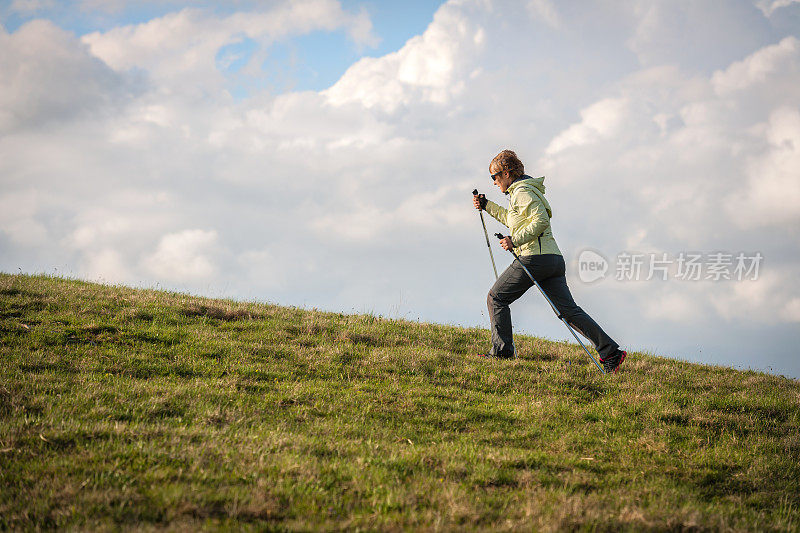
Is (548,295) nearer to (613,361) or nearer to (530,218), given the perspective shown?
(530,218)

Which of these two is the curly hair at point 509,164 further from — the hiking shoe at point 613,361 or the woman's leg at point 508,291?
the hiking shoe at point 613,361

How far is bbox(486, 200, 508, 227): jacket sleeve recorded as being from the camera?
10.8 metres

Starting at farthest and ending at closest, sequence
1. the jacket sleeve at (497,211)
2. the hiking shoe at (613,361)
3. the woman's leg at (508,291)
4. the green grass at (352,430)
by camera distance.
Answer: the jacket sleeve at (497,211) < the hiking shoe at (613,361) < the woman's leg at (508,291) < the green grass at (352,430)

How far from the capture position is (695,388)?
1026 cm

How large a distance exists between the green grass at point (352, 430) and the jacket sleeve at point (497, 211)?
9.16ft

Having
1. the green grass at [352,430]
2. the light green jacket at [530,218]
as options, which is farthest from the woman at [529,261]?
the green grass at [352,430]

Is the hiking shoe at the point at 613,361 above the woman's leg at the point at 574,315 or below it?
below

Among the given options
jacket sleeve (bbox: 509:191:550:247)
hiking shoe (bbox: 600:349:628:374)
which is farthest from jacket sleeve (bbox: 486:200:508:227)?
hiking shoe (bbox: 600:349:628:374)

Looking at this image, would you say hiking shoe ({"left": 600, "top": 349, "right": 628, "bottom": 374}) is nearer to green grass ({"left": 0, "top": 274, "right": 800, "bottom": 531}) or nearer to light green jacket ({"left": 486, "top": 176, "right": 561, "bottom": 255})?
green grass ({"left": 0, "top": 274, "right": 800, "bottom": 531})

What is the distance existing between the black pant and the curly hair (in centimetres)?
170

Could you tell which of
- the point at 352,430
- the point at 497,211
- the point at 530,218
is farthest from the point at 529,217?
the point at 352,430

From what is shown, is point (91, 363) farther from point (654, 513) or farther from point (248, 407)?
point (654, 513)

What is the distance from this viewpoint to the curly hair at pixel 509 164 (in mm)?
10586

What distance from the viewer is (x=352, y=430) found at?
22.1 feet
